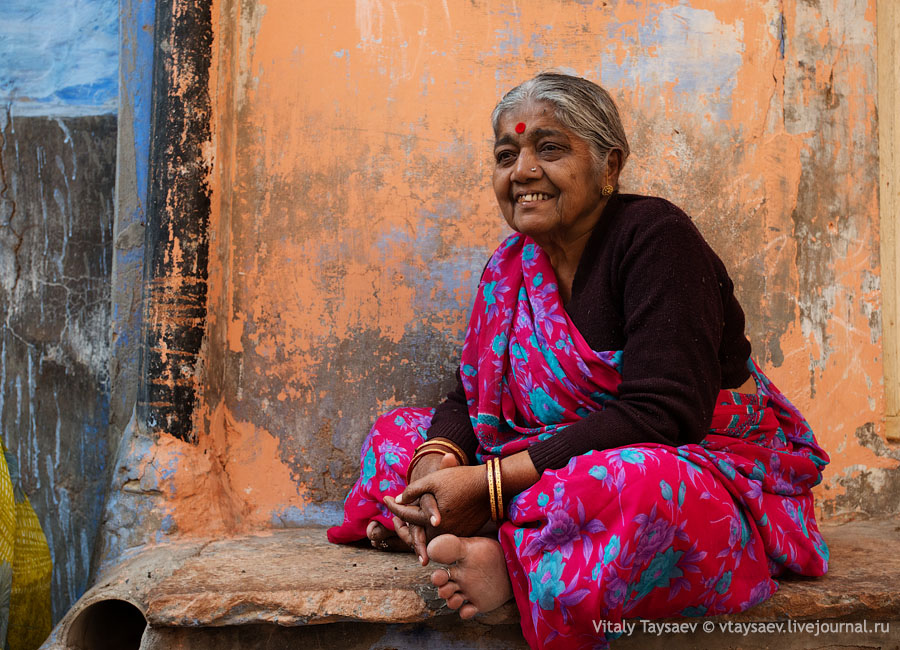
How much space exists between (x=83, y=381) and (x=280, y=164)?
44.2 inches

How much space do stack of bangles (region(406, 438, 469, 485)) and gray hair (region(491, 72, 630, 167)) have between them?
0.90 metres

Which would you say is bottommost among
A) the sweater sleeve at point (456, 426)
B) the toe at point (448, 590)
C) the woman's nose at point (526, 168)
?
the toe at point (448, 590)

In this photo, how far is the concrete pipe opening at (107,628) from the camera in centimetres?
215

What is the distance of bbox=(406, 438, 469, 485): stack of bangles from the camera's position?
2.19 meters

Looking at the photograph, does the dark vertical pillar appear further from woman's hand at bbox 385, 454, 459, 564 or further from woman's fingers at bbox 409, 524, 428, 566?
woman's fingers at bbox 409, 524, 428, 566

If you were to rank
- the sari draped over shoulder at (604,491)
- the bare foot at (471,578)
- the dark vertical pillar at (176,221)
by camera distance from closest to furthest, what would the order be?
the sari draped over shoulder at (604,491) < the bare foot at (471,578) < the dark vertical pillar at (176,221)

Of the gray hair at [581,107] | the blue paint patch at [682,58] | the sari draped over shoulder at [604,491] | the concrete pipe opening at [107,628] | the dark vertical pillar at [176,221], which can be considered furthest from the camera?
the blue paint patch at [682,58]

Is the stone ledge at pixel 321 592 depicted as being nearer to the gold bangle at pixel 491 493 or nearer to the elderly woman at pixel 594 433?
the elderly woman at pixel 594 433

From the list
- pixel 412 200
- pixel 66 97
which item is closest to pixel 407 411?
pixel 412 200

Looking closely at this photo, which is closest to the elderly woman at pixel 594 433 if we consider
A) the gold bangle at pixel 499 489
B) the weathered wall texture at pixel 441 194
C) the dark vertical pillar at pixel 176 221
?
the gold bangle at pixel 499 489

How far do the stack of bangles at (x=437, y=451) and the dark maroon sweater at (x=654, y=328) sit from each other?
38cm

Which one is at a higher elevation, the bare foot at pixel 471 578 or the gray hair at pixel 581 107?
the gray hair at pixel 581 107

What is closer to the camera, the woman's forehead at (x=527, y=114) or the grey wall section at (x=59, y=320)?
the woman's forehead at (x=527, y=114)

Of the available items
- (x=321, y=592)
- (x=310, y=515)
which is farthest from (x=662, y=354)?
(x=310, y=515)
